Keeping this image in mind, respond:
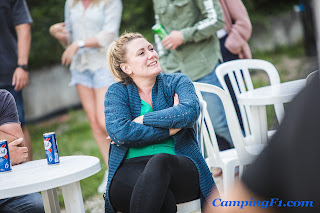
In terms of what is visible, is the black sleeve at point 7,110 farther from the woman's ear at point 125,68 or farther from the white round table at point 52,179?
the woman's ear at point 125,68

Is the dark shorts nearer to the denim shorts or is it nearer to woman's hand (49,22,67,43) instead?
the denim shorts

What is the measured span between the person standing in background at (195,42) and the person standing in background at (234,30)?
88 millimetres

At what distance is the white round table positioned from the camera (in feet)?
6.65

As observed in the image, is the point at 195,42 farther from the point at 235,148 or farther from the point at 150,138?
the point at 150,138

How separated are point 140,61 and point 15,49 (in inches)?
66.8

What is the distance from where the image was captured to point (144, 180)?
83.0 inches

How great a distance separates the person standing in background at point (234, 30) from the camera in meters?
3.69

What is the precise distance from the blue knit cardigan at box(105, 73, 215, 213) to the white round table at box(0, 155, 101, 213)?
18 centimetres

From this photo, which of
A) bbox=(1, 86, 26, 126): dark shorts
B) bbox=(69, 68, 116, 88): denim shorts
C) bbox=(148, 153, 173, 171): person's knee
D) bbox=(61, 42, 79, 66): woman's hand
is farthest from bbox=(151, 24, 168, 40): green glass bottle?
bbox=(148, 153, 173, 171): person's knee

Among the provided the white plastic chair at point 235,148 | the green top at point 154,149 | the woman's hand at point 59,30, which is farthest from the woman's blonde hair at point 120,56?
the woman's hand at point 59,30

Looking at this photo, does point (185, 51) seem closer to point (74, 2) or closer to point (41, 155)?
point (74, 2)

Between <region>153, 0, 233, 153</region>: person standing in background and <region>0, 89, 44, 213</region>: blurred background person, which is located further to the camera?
<region>153, 0, 233, 153</region>: person standing in background

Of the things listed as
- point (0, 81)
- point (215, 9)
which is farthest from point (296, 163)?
point (0, 81)

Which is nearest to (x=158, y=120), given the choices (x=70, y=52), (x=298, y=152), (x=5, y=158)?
(x=5, y=158)
